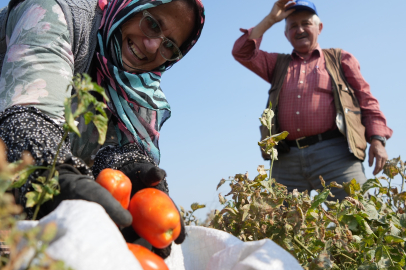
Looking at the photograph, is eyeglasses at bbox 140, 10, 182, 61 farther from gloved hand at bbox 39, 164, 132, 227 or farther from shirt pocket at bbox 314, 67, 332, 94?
shirt pocket at bbox 314, 67, 332, 94

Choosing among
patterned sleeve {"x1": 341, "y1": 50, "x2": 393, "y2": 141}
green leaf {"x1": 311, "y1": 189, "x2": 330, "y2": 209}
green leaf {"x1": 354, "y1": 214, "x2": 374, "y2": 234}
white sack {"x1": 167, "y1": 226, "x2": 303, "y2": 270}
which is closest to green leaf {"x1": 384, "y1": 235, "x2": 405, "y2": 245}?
green leaf {"x1": 354, "y1": 214, "x2": 374, "y2": 234}

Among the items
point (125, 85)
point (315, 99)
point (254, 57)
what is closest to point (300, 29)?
point (254, 57)

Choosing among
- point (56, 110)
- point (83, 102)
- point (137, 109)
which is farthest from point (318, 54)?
point (83, 102)

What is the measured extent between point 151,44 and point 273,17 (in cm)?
230

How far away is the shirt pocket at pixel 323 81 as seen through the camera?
134 inches

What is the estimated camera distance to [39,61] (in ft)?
4.39

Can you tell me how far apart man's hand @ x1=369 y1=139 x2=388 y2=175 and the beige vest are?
79mm

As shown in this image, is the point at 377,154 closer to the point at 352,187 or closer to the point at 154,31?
the point at 352,187

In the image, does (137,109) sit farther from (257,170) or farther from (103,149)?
(257,170)

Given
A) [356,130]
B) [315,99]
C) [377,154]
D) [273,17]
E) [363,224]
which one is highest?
[273,17]

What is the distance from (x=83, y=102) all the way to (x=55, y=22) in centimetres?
92

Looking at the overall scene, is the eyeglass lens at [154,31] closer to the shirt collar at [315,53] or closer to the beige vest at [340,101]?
the beige vest at [340,101]

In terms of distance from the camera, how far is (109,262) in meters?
0.68

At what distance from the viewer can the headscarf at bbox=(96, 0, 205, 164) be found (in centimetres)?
179
